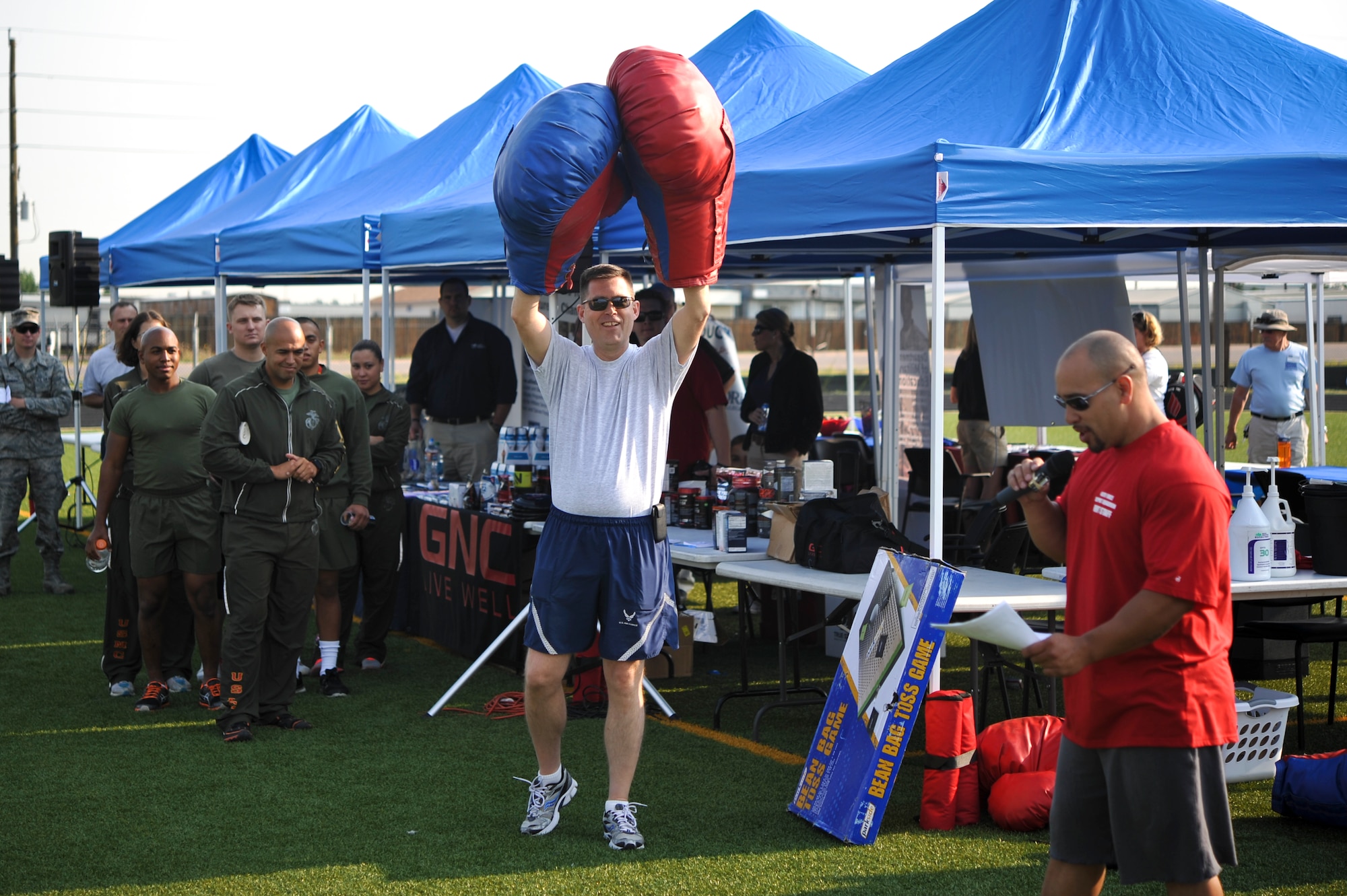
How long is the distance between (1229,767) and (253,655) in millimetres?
3765

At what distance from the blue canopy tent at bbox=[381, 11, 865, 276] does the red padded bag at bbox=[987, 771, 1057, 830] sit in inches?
154

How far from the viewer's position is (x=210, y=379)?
646 centimetres

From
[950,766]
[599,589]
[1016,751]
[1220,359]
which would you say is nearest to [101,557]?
[599,589]

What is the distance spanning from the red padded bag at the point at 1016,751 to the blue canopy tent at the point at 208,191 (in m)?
11.7

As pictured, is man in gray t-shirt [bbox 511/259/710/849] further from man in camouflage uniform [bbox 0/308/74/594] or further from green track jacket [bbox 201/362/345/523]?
man in camouflage uniform [bbox 0/308/74/594]

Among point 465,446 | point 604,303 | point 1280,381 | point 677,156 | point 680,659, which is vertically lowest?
point 680,659

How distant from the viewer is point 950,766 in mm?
4480

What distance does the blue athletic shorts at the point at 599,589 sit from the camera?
4.16m

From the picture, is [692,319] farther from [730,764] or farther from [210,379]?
[210,379]

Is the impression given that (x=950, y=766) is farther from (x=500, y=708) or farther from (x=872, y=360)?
(x=872, y=360)

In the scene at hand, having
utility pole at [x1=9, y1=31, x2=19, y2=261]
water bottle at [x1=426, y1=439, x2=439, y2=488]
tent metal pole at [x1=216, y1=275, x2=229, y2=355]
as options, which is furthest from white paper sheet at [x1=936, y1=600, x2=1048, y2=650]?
utility pole at [x1=9, y1=31, x2=19, y2=261]

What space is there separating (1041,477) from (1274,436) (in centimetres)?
900

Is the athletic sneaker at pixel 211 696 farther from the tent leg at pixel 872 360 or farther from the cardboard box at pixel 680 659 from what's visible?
the tent leg at pixel 872 360

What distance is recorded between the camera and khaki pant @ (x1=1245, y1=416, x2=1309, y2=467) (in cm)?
1105
